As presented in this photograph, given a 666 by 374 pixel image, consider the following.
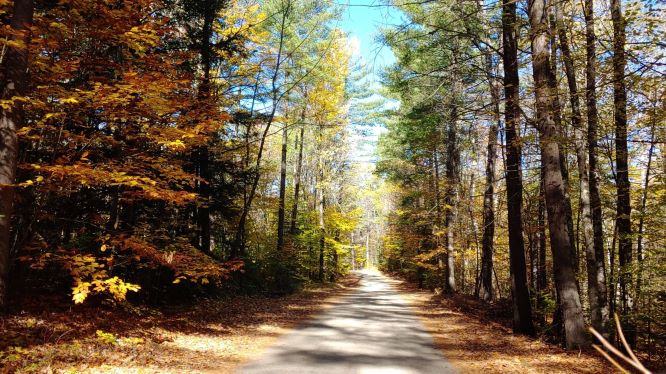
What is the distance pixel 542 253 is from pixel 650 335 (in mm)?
6098

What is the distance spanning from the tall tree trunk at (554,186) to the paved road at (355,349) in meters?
2.77

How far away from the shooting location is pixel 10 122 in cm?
634

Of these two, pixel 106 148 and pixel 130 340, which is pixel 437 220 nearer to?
pixel 106 148

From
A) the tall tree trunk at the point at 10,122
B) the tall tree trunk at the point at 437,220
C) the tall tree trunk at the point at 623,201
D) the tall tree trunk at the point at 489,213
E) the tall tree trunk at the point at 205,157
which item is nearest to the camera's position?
the tall tree trunk at the point at 10,122

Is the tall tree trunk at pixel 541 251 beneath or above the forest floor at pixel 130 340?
above

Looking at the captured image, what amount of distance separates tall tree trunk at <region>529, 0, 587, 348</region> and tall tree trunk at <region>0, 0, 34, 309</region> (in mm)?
8998

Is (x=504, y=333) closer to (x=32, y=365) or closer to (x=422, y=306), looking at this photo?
(x=422, y=306)

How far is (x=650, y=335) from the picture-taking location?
8602mm

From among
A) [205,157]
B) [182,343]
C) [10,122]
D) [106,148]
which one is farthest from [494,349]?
[205,157]

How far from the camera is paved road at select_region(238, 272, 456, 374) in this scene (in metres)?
6.93

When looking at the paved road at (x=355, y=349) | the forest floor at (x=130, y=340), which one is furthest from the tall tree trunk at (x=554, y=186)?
the forest floor at (x=130, y=340)

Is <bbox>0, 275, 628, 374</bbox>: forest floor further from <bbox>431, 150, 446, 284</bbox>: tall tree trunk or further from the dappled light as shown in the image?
<bbox>431, 150, 446, 284</bbox>: tall tree trunk

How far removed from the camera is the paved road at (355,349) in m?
6.93

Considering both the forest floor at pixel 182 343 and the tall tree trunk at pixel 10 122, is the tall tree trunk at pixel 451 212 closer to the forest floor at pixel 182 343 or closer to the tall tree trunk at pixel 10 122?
the forest floor at pixel 182 343
